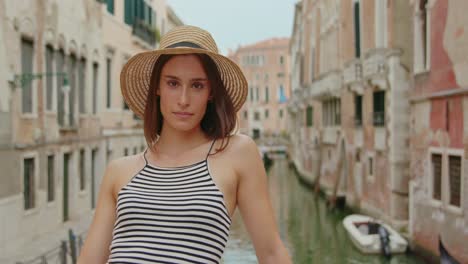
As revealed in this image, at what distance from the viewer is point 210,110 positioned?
1716 millimetres

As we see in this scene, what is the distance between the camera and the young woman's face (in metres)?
1.57

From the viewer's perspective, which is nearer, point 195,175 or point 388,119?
point 195,175

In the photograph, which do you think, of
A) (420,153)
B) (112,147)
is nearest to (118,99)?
(112,147)

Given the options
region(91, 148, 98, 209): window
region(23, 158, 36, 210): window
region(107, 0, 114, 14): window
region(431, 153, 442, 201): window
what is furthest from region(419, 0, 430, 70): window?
region(107, 0, 114, 14): window

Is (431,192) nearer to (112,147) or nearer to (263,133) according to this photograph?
(112,147)

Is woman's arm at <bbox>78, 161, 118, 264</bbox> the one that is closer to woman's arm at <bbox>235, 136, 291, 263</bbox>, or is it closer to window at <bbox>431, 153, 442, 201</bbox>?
woman's arm at <bbox>235, 136, 291, 263</bbox>

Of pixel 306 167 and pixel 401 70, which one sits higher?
pixel 401 70

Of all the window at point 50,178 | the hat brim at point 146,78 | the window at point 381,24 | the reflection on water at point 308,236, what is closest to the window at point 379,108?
the window at point 381,24

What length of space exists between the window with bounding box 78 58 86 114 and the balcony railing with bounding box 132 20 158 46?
15.9 ft

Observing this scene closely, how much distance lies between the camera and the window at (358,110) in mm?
15430

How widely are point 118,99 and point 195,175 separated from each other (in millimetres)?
14995

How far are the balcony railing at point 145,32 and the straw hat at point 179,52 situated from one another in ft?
53.2

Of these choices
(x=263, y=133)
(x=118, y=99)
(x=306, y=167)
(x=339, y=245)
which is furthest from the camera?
(x=263, y=133)

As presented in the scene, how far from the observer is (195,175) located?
1506 mm
